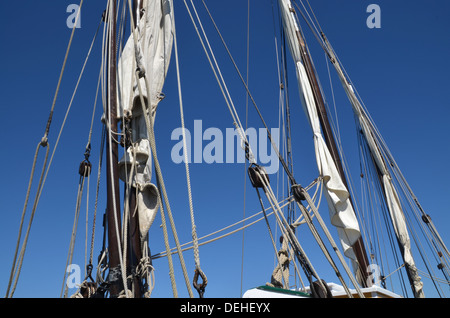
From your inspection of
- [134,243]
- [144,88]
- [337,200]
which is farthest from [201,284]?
[337,200]

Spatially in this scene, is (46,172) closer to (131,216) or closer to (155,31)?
(131,216)

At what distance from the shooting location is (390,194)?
11.6 meters

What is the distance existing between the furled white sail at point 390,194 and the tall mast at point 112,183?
814 cm

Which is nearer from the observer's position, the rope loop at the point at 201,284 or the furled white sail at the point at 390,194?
the rope loop at the point at 201,284

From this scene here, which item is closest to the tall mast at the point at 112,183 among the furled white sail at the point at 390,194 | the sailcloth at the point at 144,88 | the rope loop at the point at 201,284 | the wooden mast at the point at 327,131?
the sailcloth at the point at 144,88

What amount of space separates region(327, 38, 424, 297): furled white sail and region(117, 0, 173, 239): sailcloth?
7.21 meters

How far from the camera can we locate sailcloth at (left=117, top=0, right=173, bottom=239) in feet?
18.4

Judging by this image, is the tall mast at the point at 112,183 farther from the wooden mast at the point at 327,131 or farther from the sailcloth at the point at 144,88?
the wooden mast at the point at 327,131

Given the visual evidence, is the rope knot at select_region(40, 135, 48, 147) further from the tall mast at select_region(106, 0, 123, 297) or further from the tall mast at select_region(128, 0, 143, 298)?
the tall mast at select_region(128, 0, 143, 298)

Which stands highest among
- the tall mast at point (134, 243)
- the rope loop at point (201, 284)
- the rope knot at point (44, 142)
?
the rope knot at point (44, 142)

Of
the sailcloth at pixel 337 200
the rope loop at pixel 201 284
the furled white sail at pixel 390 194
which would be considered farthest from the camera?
the furled white sail at pixel 390 194

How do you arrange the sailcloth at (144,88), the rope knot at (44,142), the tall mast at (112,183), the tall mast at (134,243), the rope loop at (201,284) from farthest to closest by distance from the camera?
the rope knot at (44,142) → the sailcloth at (144,88) → the tall mast at (134,243) → the tall mast at (112,183) → the rope loop at (201,284)

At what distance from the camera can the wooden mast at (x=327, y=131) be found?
973 centimetres
